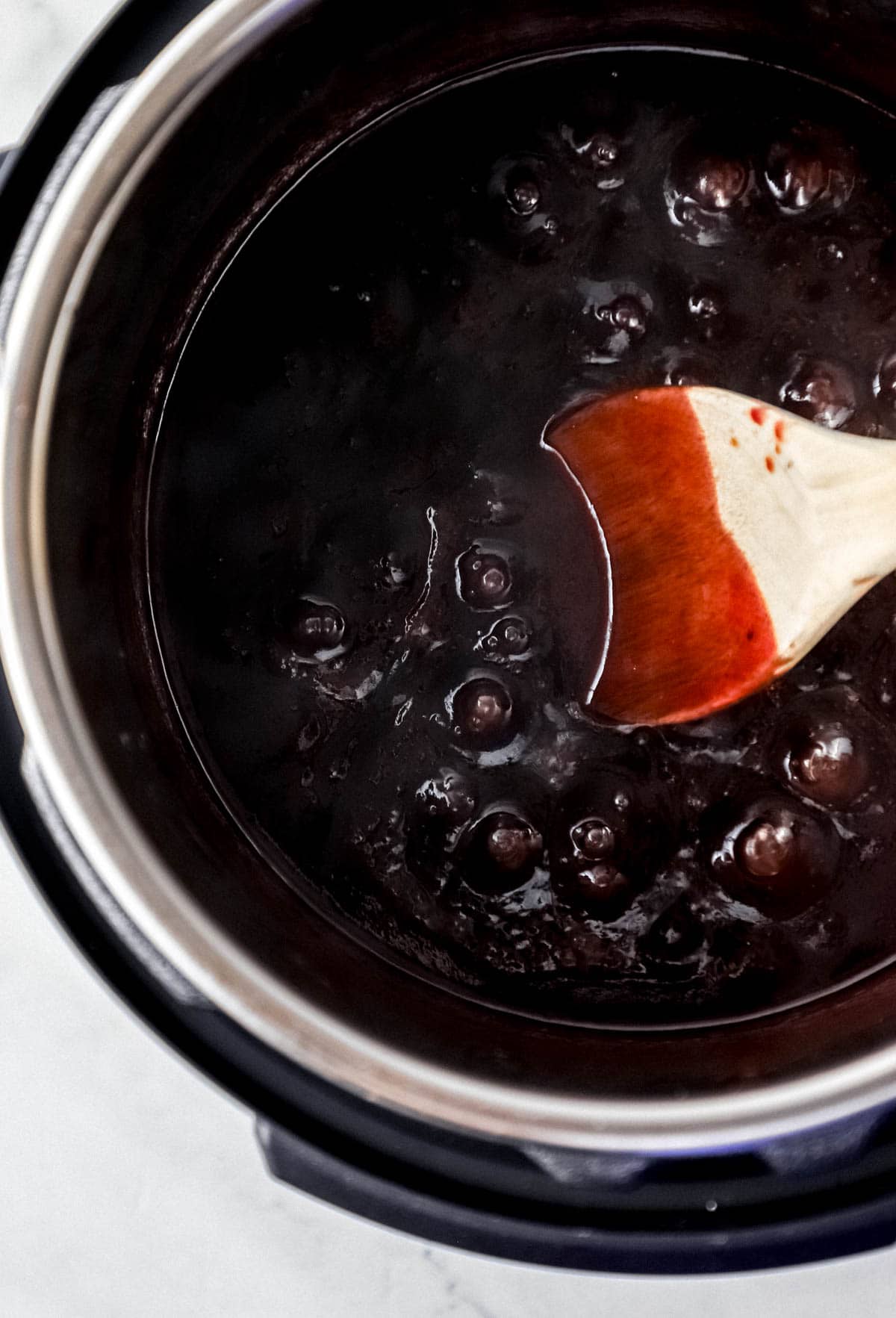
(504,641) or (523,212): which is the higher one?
(523,212)

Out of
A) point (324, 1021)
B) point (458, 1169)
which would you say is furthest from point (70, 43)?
point (458, 1169)

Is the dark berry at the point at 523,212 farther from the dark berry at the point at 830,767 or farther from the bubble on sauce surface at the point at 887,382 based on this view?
the dark berry at the point at 830,767

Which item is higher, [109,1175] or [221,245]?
[221,245]

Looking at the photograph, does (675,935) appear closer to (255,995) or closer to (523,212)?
(255,995)

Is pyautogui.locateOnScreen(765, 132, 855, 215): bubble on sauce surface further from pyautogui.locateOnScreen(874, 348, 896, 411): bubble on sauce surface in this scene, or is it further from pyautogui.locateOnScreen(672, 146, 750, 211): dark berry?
pyautogui.locateOnScreen(874, 348, 896, 411): bubble on sauce surface

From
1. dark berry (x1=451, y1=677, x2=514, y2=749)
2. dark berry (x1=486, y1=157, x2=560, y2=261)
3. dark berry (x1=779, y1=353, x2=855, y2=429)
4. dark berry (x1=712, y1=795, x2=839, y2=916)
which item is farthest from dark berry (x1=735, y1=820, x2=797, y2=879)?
dark berry (x1=486, y1=157, x2=560, y2=261)

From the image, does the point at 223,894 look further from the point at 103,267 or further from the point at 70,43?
the point at 70,43

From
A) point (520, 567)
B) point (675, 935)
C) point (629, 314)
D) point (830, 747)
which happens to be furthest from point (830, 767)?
point (629, 314)
